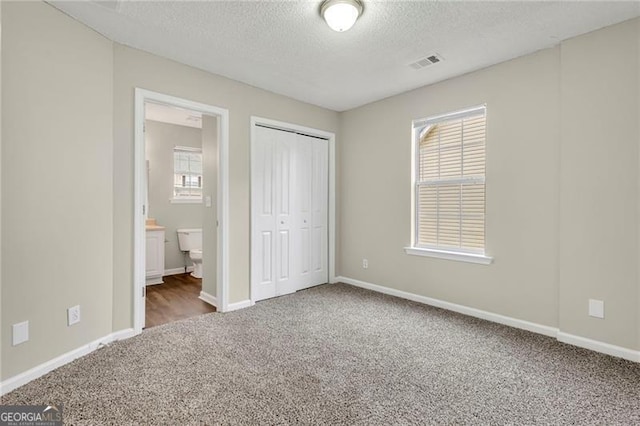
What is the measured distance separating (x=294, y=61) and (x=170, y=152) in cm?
345

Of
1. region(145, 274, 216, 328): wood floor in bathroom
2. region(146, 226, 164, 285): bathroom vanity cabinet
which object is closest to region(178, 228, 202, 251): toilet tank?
region(146, 226, 164, 285): bathroom vanity cabinet

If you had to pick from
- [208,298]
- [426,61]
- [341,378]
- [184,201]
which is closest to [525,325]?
[341,378]

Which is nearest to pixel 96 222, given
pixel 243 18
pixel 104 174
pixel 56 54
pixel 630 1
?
pixel 104 174

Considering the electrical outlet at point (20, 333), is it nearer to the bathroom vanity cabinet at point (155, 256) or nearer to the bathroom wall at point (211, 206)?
the bathroom wall at point (211, 206)

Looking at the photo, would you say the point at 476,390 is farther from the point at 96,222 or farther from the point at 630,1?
the point at 96,222

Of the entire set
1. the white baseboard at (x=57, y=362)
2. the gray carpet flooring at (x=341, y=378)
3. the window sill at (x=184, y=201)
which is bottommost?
the gray carpet flooring at (x=341, y=378)

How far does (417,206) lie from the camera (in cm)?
386

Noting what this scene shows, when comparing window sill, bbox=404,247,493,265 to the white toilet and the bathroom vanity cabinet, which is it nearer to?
the white toilet

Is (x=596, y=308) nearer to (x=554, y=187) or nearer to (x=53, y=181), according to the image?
(x=554, y=187)

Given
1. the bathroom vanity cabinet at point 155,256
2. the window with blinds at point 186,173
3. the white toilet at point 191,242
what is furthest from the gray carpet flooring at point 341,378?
the window with blinds at point 186,173

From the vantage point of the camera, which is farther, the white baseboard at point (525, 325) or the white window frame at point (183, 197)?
the white window frame at point (183, 197)

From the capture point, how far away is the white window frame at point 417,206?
330 cm

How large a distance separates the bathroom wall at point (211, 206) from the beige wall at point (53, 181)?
1.20 metres

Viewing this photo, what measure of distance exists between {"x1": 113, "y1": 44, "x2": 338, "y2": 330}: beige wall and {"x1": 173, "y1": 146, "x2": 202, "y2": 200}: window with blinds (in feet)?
8.39
